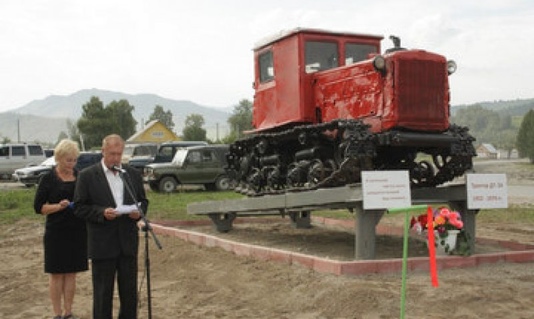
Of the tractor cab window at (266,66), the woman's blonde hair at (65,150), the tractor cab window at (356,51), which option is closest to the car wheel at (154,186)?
the tractor cab window at (266,66)

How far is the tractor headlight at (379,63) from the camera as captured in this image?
9766 millimetres

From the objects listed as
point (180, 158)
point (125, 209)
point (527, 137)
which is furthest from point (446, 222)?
point (527, 137)

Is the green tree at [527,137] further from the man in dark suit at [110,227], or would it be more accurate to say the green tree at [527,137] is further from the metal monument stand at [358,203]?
the man in dark suit at [110,227]

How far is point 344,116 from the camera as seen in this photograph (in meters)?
10.7

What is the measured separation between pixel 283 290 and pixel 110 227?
95.4 inches

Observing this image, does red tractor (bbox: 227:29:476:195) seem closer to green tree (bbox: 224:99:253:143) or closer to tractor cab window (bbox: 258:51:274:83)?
tractor cab window (bbox: 258:51:274:83)

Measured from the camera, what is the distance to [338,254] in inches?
390

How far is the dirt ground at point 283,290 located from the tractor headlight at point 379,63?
103 inches

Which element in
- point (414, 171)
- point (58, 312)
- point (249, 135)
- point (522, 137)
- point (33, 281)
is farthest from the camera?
point (522, 137)

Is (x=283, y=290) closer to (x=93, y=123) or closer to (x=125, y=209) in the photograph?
(x=125, y=209)

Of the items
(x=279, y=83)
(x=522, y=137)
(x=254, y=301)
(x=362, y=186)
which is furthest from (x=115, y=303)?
(x=522, y=137)

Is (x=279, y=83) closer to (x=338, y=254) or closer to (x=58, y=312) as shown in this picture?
(x=338, y=254)

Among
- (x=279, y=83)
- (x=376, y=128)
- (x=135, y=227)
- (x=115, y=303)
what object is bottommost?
(x=115, y=303)

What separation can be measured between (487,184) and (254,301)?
393 cm
